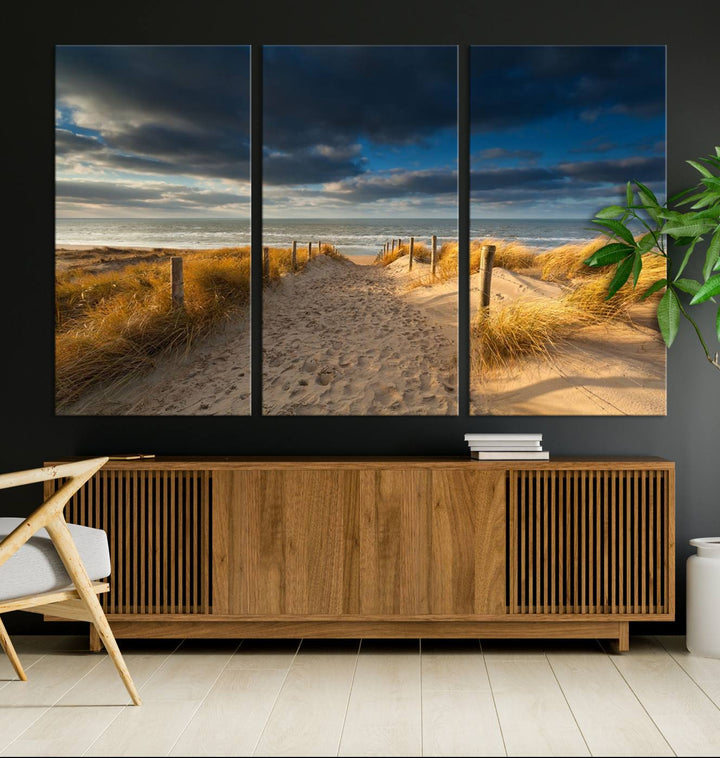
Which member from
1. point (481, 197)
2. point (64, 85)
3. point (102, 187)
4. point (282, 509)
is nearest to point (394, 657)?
point (282, 509)

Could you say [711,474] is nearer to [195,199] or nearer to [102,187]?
[195,199]

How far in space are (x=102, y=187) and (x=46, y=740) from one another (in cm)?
228

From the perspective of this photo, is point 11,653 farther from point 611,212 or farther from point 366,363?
point 611,212

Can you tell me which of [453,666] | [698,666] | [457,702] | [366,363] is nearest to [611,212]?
[366,363]

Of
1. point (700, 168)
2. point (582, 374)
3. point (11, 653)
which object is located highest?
point (700, 168)

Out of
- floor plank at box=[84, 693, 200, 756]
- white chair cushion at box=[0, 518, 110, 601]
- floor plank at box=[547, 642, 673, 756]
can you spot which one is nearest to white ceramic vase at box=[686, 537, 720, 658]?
floor plank at box=[547, 642, 673, 756]

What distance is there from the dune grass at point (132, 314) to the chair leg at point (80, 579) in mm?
1206

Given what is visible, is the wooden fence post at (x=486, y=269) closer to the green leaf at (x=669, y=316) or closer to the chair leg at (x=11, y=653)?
the green leaf at (x=669, y=316)

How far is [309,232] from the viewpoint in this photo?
12.8 ft

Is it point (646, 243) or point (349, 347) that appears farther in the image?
point (349, 347)

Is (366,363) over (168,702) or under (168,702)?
over

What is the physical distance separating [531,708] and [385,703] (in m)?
0.48

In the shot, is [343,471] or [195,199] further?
[195,199]

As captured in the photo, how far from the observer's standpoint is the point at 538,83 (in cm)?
386
